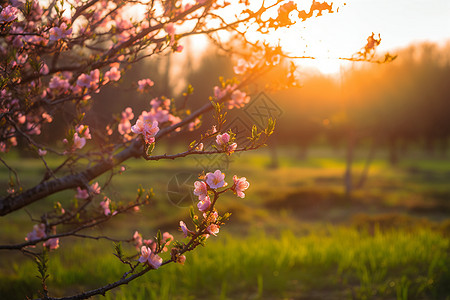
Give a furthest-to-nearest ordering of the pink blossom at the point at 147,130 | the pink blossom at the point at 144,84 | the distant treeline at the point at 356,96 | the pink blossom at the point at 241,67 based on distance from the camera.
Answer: the distant treeline at the point at 356,96, the pink blossom at the point at 144,84, the pink blossom at the point at 241,67, the pink blossom at the point at 147,130

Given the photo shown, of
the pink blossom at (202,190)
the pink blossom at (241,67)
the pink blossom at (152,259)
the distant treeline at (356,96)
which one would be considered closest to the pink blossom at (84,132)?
the pink blossom at (152,259)

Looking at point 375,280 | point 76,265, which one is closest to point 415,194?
point 375,280

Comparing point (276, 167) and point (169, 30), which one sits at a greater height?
point (169, 30)

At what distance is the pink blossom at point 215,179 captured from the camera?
221cm

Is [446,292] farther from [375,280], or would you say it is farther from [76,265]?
[76,265]

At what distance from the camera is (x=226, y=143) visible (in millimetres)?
2260

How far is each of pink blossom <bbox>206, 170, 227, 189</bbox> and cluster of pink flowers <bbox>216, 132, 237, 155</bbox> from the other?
13 cm

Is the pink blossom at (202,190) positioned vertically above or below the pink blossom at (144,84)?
below

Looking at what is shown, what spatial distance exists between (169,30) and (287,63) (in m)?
1.13

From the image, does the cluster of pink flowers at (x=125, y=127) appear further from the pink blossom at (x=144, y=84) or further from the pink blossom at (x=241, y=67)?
the pink blossom at (x=241, y=67)

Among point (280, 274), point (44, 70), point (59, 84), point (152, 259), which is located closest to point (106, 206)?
point (59, 84)

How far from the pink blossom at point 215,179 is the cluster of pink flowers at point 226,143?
5.3 inches

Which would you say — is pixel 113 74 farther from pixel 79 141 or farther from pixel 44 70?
pixel 79 141

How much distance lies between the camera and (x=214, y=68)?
30.7 metres
